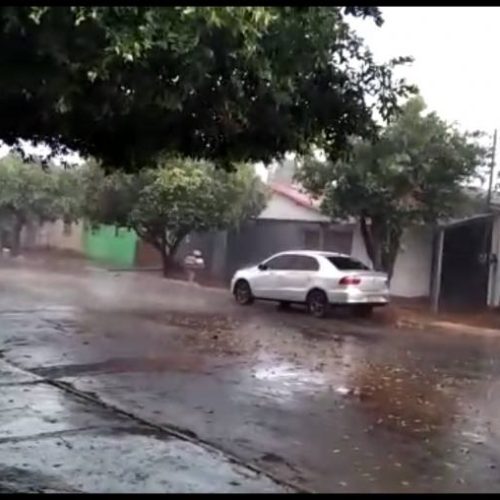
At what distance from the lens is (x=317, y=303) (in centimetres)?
1783

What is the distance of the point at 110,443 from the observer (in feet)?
22.3

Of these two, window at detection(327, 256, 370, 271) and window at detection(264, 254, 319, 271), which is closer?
window at detection(327, 256, 370, 271)

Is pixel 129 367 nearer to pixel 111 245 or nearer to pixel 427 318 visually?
pixel 427 318

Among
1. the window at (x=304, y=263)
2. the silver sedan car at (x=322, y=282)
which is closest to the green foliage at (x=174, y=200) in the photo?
the silver sedan car at (x=322, y=282)

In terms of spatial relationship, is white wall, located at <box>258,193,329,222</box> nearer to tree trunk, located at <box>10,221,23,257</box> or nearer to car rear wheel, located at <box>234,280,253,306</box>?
car rear wheel, located at <box>234,280,253,306</box>

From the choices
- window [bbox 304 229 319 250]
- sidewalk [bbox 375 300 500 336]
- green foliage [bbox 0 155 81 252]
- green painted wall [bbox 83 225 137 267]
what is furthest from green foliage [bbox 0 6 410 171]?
green painted wall [bbox 83 225 137 267]

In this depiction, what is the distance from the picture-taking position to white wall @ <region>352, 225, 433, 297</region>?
21.6 metres

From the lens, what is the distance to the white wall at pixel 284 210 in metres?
26.2

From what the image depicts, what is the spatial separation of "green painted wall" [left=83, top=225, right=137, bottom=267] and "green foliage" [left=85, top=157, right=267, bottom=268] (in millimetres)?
6314

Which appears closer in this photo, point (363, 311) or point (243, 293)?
point (363, 311)

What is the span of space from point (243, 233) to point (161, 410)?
19567mm

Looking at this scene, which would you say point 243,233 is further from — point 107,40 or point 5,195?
point 107,40

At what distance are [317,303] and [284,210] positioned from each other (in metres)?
9.90

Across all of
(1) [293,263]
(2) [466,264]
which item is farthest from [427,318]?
(1) [293,263]
